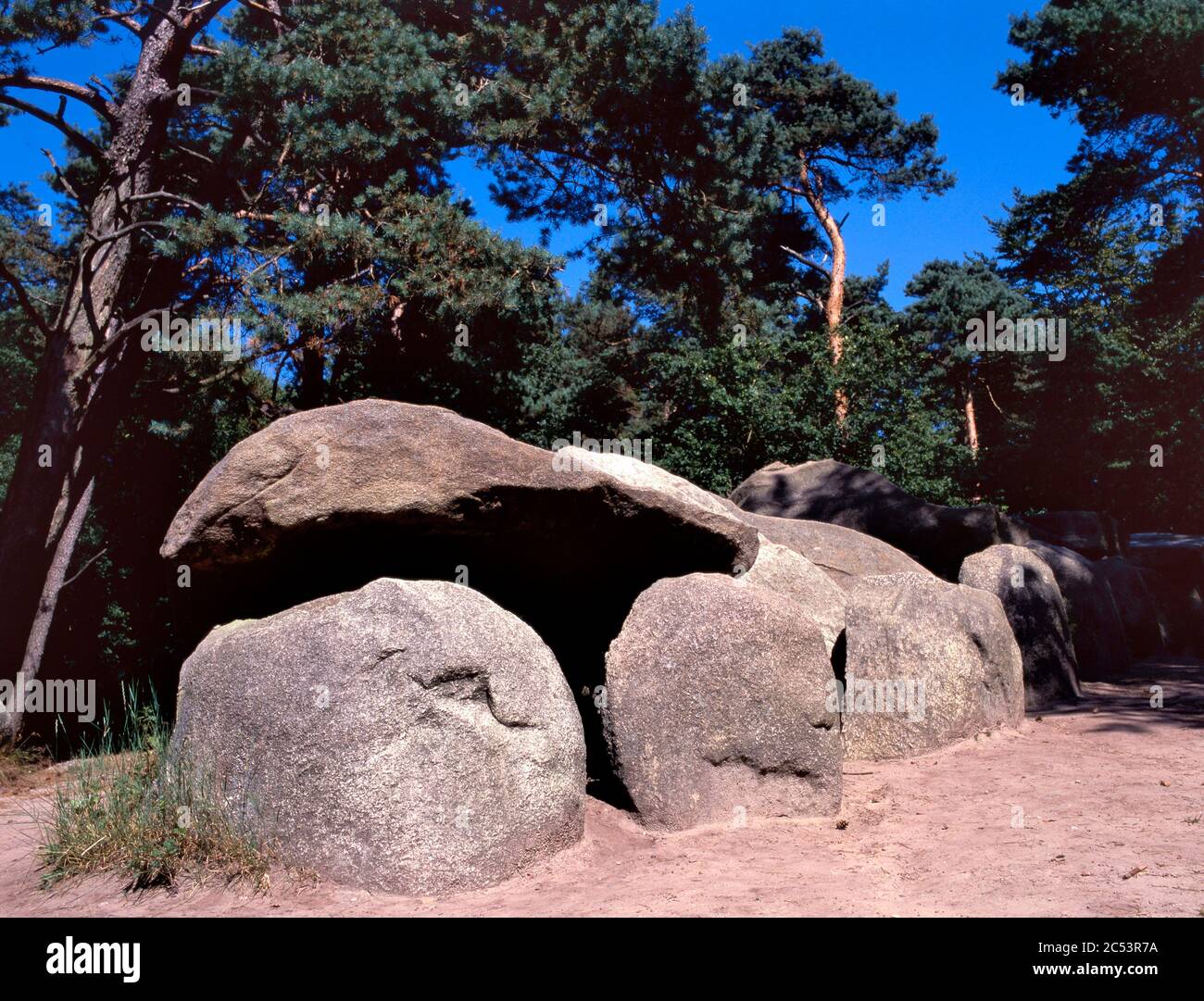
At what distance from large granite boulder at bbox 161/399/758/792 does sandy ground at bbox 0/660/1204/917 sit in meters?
1.48

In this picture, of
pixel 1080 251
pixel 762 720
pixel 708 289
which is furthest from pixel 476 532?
pixel 1080 251

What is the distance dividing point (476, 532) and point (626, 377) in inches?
646

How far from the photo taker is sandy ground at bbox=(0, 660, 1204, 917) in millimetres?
4043

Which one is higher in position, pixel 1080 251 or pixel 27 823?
pixel 1080 251

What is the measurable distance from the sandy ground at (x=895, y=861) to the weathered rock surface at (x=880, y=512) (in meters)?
3.29

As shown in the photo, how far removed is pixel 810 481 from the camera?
1023 centimetres

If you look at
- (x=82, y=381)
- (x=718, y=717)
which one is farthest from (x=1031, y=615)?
(x=82, y=381)

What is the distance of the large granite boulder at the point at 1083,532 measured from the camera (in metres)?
13.1

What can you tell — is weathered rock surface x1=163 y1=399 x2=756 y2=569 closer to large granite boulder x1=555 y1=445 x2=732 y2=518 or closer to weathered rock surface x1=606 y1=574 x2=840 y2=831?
large granite boulder x1=555 y1=445 x2=732 y2=518

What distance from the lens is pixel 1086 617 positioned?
9.98 meters

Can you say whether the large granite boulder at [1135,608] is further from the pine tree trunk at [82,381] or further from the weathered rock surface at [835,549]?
the pine tree trunk at [82,381]

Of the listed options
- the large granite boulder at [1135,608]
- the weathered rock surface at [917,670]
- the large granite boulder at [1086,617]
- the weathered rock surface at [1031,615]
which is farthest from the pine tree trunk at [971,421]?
the weathered rock surface at [917,670]

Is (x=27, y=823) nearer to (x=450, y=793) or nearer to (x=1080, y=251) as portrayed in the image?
(x=450, y=793)

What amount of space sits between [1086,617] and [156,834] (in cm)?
861
